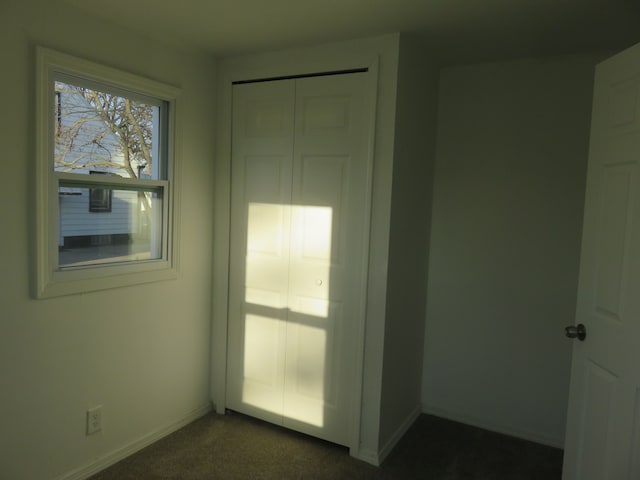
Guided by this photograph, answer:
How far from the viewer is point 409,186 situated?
8.64 ft

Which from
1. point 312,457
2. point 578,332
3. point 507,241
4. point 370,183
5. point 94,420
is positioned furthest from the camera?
point 507,241

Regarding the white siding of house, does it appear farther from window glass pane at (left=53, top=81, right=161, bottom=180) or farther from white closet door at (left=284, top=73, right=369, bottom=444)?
white closet door at (left=284, top=73, right=369, bottom=444)

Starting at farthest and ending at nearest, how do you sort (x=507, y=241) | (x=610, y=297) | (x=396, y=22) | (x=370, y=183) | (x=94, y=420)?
(x=507, y=241) → (x=370, y=183) → (x=94, y=420) → (x=396, y=22) → (x=610, y=297)

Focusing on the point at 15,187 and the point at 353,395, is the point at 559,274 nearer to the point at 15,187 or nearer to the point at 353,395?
the point at 353,395

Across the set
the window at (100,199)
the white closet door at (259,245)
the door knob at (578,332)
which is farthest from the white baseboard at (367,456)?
the window at (100,199)

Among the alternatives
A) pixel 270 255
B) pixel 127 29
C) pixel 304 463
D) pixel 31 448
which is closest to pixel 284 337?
pixel 270 255

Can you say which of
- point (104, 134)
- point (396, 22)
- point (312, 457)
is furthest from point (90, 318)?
point (396, 22)

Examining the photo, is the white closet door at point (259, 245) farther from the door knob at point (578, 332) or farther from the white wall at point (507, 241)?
the door knob at point (578, 332)

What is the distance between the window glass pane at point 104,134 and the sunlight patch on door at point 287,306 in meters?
0.70

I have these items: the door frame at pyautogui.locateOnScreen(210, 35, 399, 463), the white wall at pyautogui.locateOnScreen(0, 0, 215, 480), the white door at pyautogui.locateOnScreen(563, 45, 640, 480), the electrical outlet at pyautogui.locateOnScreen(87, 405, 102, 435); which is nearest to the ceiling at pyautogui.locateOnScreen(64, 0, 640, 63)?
the door frame at pyautogui.locateOnScreen(210, 35, 399, 463)

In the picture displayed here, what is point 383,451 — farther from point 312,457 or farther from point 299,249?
point 299,249

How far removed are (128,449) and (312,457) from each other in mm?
1003

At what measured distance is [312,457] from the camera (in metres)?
2.57

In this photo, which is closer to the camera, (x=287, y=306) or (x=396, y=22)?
(x=396, y=22)
